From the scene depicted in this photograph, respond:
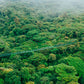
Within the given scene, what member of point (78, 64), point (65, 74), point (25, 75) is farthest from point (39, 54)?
point (78, 64)

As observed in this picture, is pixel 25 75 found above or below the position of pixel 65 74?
below

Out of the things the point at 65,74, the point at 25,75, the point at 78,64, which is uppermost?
the point at 78,64

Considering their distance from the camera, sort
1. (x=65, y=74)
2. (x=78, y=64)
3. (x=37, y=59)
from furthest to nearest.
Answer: (x=37, y=59) → (x=78, y=64) → (x=65, y=74)

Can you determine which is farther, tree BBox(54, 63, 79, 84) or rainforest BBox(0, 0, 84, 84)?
rainforest BBox(0, 0, 84, 84)

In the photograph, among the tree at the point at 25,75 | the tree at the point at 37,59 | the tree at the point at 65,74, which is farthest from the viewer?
the tree at the point at 37,59

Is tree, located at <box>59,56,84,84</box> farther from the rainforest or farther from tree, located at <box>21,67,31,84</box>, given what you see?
tree, located at <box>21,67,31,84</box>

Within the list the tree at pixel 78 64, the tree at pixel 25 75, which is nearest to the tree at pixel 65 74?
the tree at pixel 78 64

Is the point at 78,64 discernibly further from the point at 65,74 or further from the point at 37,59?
the point at 37,59

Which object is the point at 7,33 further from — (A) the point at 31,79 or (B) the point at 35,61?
(A) the point at 31,79

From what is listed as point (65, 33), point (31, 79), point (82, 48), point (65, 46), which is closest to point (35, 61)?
point (31, 79)

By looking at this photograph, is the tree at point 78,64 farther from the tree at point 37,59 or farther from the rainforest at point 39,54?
the tree at point 37,59

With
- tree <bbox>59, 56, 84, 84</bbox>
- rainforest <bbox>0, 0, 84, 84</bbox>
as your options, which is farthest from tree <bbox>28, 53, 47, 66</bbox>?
tree <bbox>59, 56, 84, 84</bbox>

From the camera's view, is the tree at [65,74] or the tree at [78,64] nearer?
the tree at [65,74]
